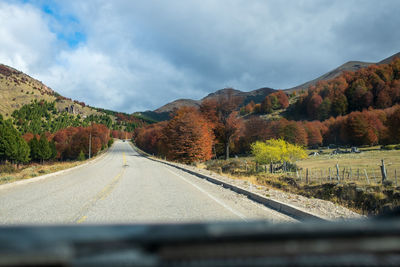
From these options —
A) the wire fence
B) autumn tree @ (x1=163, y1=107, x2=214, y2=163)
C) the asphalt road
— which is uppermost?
autumn tree @ (x1=163, y1=107, x2=214, y2=163)

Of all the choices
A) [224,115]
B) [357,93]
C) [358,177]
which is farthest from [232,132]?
[357,93]

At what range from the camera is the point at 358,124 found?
82.2 meters

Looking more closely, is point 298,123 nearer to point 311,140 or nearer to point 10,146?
point 311,140

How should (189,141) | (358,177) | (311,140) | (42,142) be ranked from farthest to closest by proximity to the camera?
(311,140), (42,142), (189,141), (358,177)

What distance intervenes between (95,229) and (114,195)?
1018 centimetres

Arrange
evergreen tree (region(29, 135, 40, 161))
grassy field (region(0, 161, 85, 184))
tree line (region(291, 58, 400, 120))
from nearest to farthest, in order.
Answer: grassy field (region(0, 161, 85, 184)) → evergreen tree (region(29, 135, 40, 161)) → tree line (region(291, 58, 400, 120))

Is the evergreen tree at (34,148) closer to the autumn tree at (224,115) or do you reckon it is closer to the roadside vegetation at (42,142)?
the roadside vegetation at (42,142)

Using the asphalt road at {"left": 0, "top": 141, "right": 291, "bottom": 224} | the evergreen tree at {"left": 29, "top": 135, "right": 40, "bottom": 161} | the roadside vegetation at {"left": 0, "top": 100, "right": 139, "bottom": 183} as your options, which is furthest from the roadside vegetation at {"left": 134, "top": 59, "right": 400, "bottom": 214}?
the evergreen tree at {"left": 29, "top": 135, "right": 40, "bottom": 161}

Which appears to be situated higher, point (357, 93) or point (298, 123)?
point (357, 93)

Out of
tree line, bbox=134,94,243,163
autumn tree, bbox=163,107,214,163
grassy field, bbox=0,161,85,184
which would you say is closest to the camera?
grassy field, bbox=0,161,85,184

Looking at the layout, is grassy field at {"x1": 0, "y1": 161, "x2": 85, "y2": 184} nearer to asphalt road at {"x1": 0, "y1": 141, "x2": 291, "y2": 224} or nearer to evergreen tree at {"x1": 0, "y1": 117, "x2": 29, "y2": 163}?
asphalt road at {"x1": 0, "y1": 141, "x2": 291, "y2": 224}

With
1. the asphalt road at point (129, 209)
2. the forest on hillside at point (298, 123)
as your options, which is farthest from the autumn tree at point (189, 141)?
the asphalt road at point (129, 209)

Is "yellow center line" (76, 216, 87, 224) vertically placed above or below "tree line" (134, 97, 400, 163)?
below

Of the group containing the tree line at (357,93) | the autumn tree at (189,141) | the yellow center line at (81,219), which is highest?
the tree line at (357,93)
